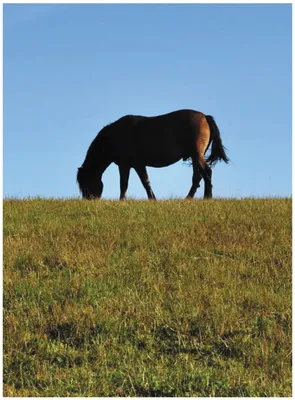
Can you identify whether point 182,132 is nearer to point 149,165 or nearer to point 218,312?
point 149,165

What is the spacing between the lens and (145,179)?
2031cm

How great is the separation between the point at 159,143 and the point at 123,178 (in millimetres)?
1768

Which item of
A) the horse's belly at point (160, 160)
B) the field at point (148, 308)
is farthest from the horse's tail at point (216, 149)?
the field at point (148, 308)

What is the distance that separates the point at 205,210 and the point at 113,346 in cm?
781

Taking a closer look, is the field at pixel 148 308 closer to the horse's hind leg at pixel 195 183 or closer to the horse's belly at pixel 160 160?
the horse's hind leg at pixel 195 183

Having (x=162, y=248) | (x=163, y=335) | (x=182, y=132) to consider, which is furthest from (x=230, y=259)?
(x=182, y=132)

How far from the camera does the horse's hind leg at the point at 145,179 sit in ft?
66.0

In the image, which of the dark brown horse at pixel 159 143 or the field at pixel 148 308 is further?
the dark brown horse at pixel 159 143

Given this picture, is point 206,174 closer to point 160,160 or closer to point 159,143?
point 160,160

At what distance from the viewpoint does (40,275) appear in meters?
9.74

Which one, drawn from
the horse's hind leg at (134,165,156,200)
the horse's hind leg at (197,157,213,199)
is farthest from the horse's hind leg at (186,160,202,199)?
the horse's hind leg at (134,165,156,200)

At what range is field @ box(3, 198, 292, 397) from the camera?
21.8 ft

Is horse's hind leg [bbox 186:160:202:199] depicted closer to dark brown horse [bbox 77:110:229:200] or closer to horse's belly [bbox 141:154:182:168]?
dark brown horse [bbox 77:110:229:200]

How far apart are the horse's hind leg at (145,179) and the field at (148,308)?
6765 millimetres
